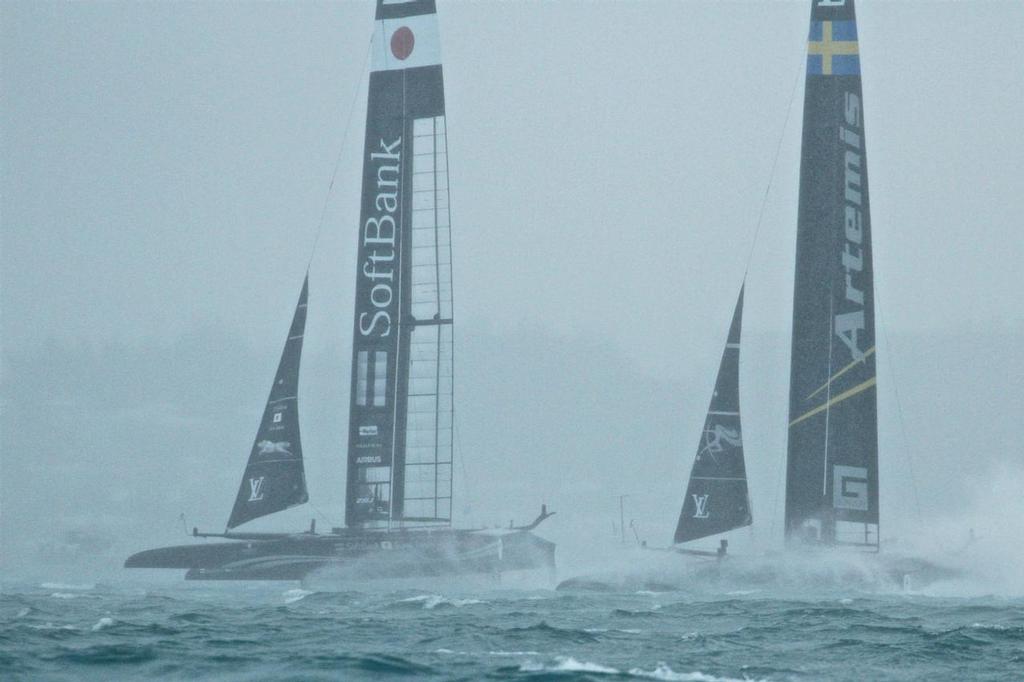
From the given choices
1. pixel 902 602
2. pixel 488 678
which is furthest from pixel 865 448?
pixel 488 678

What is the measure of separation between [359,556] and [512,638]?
1520 cm

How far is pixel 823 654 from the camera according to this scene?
2202cm

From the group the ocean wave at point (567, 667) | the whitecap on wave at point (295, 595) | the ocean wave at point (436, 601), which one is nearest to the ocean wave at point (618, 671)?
the ocean wave at point (567, 667)

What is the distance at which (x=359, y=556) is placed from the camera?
126 feet

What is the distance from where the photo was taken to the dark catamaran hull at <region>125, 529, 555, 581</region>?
38.2 meters

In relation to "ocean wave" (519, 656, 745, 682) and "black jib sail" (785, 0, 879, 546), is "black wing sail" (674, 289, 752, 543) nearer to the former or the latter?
"black jib sail" (785, 0, 879, 546)

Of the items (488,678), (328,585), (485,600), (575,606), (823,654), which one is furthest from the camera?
(328,585)

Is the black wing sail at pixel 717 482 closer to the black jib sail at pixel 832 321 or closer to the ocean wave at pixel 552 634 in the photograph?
the black jib sail at pixel 832 321

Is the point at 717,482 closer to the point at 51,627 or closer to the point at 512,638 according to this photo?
the point at 512,638

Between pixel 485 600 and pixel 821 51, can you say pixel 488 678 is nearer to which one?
pixel 485 600

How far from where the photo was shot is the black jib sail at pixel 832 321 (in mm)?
39906

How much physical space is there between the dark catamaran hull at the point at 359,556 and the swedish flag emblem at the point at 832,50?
1463 cm

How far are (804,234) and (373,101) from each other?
12416 millimetres

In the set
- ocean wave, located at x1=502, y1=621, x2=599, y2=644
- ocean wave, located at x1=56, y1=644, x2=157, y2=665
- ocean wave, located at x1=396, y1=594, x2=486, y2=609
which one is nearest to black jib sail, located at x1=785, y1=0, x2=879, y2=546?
ocean wave, located at x1=396, y1=594, x2=486, y2=609
